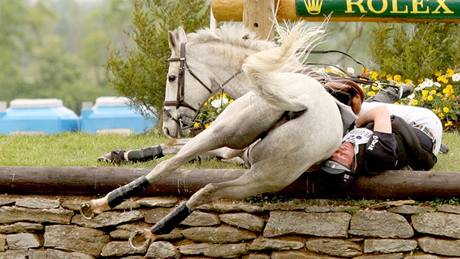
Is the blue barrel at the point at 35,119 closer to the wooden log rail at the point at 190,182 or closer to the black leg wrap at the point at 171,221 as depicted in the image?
the wooden log rail at the point at 190,182

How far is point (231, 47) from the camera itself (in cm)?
652

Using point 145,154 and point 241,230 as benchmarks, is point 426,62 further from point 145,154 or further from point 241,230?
point 241,230

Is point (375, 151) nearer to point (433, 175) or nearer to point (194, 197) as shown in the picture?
point (433, 175)

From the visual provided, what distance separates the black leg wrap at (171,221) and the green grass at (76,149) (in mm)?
839

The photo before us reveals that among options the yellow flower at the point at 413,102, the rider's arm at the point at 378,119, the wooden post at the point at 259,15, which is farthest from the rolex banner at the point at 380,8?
the rider's arm at the point at 378,119

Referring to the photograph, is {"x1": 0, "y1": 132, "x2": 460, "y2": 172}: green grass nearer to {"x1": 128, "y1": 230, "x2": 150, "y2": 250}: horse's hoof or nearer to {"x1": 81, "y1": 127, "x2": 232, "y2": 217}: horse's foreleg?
{"x1": 128, "y1": 230, "x2": 150, "y2": 250}: horse's hoof

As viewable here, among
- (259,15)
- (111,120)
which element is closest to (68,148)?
(259,15)

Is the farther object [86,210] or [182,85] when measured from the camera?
[182,85]

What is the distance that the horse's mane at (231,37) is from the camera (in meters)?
6.45

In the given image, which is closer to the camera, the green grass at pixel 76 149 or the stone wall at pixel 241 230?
the stone wall at pixel 241 230

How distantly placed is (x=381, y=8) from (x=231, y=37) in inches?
67.8

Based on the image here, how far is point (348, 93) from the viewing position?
632 cm

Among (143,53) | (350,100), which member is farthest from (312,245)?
(143,53)

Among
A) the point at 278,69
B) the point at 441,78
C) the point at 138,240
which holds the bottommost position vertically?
the point at 138,240
